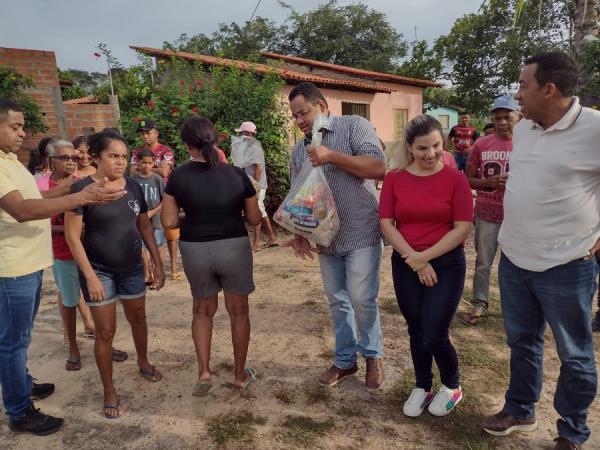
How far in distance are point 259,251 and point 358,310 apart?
12.2 ft

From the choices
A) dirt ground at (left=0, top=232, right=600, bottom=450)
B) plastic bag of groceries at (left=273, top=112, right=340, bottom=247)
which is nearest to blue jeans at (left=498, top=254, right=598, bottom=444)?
dirt ground at (left=0, top=232, right=600, bottom=450)

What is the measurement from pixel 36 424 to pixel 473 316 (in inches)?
135

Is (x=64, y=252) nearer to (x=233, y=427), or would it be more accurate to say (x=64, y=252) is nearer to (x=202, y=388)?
(x=202, y=388)

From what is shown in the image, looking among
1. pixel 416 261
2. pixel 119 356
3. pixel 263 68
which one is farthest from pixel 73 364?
pixel 263 68

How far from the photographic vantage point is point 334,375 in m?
2.90

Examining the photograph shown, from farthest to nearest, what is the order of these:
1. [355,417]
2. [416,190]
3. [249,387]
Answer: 1. [249,387]
2. [355,417]
3. [416,190]

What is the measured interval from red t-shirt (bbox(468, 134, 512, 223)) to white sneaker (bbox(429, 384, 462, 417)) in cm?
166

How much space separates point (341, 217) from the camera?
2646mm

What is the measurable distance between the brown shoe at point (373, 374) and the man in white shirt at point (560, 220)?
104cm

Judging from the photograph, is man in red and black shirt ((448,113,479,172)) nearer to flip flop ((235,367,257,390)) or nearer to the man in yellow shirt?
flip flop ((235,367,257,390))

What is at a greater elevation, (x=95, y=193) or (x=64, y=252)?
(x=95, y=193)

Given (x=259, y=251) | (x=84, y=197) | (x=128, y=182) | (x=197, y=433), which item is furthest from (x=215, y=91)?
(x=197, y=433)

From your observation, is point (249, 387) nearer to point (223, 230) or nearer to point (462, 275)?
point (223, 230)

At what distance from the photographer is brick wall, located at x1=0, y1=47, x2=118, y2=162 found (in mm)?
6594
